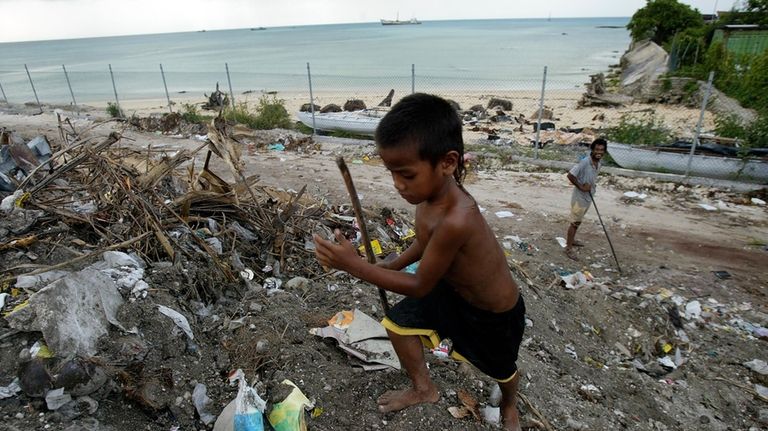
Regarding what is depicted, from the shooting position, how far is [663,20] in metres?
25.9

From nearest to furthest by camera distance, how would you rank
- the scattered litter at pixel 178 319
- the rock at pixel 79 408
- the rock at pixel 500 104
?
1. the rock at pixel 79 408
2. the scattered litter at pixel 178 319
3. the rock at pixel 500 104

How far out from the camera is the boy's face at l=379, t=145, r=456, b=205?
164 cm

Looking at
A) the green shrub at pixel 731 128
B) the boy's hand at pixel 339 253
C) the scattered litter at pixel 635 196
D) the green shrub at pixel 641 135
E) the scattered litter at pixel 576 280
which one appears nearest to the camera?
the boy's hand at pixel 339 253

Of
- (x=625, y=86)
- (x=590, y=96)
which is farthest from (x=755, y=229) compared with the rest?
(x=625, y=86)

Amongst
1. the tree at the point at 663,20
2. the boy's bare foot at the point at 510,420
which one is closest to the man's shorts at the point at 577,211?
the boy's bare foot at the point at 510,420

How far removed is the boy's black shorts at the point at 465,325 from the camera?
2.05 m

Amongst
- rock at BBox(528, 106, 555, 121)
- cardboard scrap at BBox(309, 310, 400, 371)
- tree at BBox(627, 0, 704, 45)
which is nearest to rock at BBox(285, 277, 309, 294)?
cardboard scrap at BBox(309, 310, 400, 371)

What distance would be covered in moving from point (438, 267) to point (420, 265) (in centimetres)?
7

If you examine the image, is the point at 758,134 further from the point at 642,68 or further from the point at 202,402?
the point at 642,68

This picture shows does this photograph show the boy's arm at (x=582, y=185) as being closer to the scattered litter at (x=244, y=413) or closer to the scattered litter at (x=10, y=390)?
the scattered litter at (x=244, y=413)

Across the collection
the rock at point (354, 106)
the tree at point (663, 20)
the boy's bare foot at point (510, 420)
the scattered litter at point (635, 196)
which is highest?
the tree at point (663, 20)

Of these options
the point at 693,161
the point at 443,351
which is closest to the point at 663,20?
the point at 693,161

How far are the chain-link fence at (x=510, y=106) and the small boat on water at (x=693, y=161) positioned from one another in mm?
15

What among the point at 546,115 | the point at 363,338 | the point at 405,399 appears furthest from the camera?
the point at 546,115
